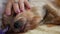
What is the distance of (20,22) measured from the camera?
2.49 ft

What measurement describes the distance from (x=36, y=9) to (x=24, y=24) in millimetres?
176

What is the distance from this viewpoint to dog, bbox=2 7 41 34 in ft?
2.50

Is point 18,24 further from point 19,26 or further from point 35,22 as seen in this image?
point 35,22

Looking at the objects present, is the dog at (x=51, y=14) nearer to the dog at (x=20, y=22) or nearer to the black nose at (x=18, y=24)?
the dog at (x=20, y=22)

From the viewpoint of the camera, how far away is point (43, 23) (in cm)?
90

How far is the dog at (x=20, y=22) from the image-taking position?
30.0 inches

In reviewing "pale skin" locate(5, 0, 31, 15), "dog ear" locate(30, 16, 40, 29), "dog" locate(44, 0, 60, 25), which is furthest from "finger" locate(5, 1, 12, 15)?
"dog" locate(44, 0, 60, 25)

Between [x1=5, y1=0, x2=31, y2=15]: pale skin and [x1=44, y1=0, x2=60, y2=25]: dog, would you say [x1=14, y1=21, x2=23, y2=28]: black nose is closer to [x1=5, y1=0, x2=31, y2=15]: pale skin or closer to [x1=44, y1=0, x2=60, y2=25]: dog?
[x1=5, y1=0, x2=31, y2=15]: pale skin

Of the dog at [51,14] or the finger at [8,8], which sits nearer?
the finger at [8,8]

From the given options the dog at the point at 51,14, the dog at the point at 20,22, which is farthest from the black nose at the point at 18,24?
the dog at the point at 51,14

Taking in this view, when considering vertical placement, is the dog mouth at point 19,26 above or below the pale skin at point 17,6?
below

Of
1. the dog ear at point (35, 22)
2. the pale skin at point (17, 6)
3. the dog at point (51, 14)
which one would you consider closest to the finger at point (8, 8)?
the pale skin at point (17, 6)

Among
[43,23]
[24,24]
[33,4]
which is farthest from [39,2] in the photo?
[24,24]

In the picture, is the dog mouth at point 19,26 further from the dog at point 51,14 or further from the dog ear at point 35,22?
the dog at point 51,14
